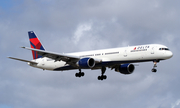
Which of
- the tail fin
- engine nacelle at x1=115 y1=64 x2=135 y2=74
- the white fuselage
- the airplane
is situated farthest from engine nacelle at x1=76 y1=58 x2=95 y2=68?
the tail fin

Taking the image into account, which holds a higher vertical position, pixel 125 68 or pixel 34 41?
pixel 34 41

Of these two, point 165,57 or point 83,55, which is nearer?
point 165,57

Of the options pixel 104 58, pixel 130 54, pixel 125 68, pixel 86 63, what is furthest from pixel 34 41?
pixel 130 54

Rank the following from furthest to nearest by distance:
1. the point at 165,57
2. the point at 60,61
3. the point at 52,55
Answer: the point at 60,61
the point at 52,55
the point at 165,57

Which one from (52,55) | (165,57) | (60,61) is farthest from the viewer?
(60,61)

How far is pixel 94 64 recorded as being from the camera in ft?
204

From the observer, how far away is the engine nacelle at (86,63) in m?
61.6

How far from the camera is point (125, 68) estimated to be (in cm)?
6944

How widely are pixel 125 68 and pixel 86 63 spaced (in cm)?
1079

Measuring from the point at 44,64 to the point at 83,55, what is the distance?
8865mm

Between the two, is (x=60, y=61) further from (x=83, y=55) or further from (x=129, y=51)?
(x=129, y=51)

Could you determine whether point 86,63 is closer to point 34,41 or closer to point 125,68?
point 125,68

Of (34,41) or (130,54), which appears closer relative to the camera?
(130,54)

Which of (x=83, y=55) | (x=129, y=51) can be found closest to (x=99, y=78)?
(x=83, y=55)
